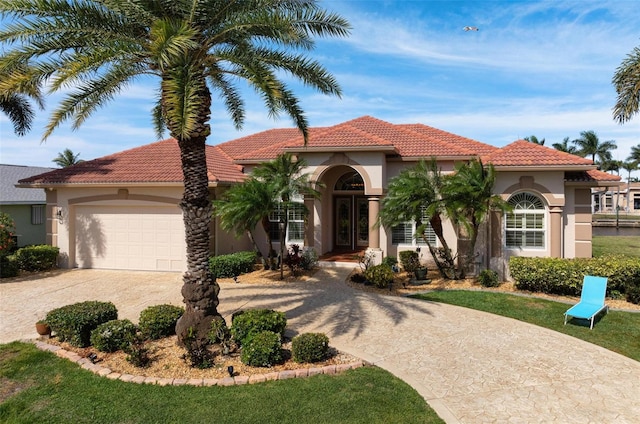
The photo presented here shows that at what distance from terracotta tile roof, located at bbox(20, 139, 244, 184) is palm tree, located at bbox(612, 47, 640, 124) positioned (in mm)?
17001


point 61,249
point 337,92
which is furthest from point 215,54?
point 61,249

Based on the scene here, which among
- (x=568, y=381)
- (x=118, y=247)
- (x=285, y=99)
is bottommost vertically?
(x=568, y=381)

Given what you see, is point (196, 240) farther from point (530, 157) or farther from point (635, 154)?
point (635, 154)

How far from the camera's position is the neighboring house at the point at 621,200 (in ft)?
288

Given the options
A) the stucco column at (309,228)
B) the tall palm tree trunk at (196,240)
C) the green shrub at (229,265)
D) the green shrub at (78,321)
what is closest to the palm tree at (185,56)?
the tall palm tree trunk at (196,240)

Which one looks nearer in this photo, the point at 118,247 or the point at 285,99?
the point at 285,99

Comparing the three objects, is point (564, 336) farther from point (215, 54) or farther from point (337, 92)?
point (215, 54)

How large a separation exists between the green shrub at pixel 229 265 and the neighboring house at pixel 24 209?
1618 centimetres

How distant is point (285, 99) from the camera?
9.98m

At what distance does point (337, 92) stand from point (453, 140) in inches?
501

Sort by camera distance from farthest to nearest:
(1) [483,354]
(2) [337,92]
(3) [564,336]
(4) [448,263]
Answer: (4) [448,263] → (2) [337,92] → (3) [564,336] → (1) [483,354]

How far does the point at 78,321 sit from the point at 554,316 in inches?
486

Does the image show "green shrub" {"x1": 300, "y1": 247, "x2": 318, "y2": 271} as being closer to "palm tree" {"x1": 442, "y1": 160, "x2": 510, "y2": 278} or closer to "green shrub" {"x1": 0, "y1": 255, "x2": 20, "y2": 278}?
"palm tree" {"x1": 442, "y1": 160, "x2": 510, "y2": 278}

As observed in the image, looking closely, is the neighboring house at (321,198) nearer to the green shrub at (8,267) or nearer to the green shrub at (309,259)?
the green shrub at (309,259)
